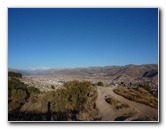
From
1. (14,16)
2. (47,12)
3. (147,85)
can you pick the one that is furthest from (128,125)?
(14,16)

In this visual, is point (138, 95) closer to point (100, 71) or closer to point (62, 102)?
point (100, 71)

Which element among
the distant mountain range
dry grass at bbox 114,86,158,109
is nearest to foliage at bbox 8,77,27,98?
the distant mountain range

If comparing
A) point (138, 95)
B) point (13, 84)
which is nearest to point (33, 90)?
point (13, 84)

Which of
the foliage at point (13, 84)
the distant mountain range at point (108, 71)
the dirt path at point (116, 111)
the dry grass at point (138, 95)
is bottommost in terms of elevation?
the dirt path at point (116, 111)

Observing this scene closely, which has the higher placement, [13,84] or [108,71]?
[108,71]

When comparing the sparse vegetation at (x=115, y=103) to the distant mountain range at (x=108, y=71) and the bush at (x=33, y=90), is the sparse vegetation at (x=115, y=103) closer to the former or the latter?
the distant mountain range at (x=108, y=71)

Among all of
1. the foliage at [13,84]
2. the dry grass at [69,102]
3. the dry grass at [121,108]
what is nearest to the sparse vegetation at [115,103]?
the dry grass at [121,108]
